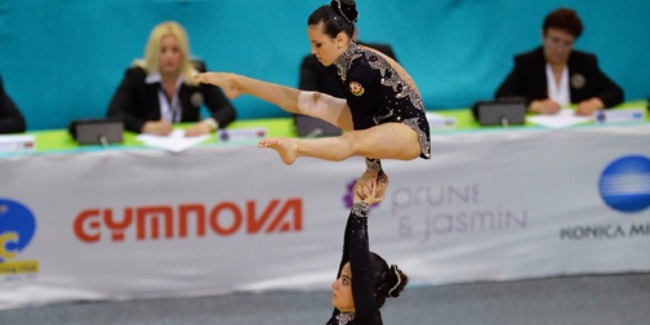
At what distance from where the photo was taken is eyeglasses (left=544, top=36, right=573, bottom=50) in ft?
24.1

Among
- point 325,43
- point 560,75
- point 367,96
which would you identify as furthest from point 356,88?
point 560,75

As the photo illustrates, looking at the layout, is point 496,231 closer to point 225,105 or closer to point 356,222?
point 225,105

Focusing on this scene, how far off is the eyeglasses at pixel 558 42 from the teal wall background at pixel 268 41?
99 cm

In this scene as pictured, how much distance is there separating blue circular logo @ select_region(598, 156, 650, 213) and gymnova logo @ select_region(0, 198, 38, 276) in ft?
→ 10.8

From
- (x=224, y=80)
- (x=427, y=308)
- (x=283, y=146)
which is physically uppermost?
(x=224, y=80)

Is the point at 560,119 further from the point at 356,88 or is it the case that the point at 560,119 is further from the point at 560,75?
the point at 356,88

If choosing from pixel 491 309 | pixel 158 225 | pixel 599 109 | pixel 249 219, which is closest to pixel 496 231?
pixel 491 309

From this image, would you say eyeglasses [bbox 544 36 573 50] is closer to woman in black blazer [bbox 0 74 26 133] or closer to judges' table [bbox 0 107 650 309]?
judges' table [bbox 0 107 650 309]

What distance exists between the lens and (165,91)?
23.5 ft

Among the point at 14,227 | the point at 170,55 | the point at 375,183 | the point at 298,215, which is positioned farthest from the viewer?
the point at 170,55

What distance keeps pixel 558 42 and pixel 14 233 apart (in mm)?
3474

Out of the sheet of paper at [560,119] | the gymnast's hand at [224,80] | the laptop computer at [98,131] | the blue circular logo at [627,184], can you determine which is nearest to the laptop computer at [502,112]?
the sheet of paper at [560,119]

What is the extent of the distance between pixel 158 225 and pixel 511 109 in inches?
85.6

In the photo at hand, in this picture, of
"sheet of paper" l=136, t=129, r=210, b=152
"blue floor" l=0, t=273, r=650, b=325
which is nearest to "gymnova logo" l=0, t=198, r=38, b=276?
"blue floor" l=0, t=273, r=650, b=325
